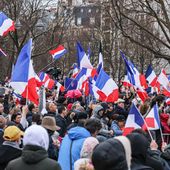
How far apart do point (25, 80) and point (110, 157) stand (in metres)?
6.67

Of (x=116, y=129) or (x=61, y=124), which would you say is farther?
(x=61, y=124)

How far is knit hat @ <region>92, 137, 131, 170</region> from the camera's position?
14.0 ft

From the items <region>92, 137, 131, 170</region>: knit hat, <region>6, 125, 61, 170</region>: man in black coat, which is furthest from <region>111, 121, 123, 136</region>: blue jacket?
<region>92, 137, 131, 170</region>: knit hat

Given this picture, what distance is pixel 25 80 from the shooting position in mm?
10758

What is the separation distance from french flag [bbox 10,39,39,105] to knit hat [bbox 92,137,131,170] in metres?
6.33

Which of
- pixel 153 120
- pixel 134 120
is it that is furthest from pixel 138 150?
pixel 153 120

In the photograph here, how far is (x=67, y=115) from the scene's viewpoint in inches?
479

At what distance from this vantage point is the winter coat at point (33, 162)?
5.18 m

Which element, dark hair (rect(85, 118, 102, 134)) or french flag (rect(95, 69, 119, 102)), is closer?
dark hair (rect(85, 118, 102, 134))

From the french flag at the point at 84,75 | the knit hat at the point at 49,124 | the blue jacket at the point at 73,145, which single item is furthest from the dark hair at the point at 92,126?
the french flag at the point at 84,75

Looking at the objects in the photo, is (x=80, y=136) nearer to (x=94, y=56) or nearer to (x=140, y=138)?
(x=140, y=138)

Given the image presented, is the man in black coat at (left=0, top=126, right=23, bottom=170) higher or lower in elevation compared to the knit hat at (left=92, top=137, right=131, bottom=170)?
lower

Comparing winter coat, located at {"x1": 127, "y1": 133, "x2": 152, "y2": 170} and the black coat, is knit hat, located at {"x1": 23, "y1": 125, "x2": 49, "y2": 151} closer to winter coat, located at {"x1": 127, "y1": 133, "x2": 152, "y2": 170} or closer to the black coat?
winter coat, located at {"x1": 127, "y1": 133, "x2": 152, "y2": 170}

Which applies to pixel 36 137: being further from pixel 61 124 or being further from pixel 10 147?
pixel 61 124
